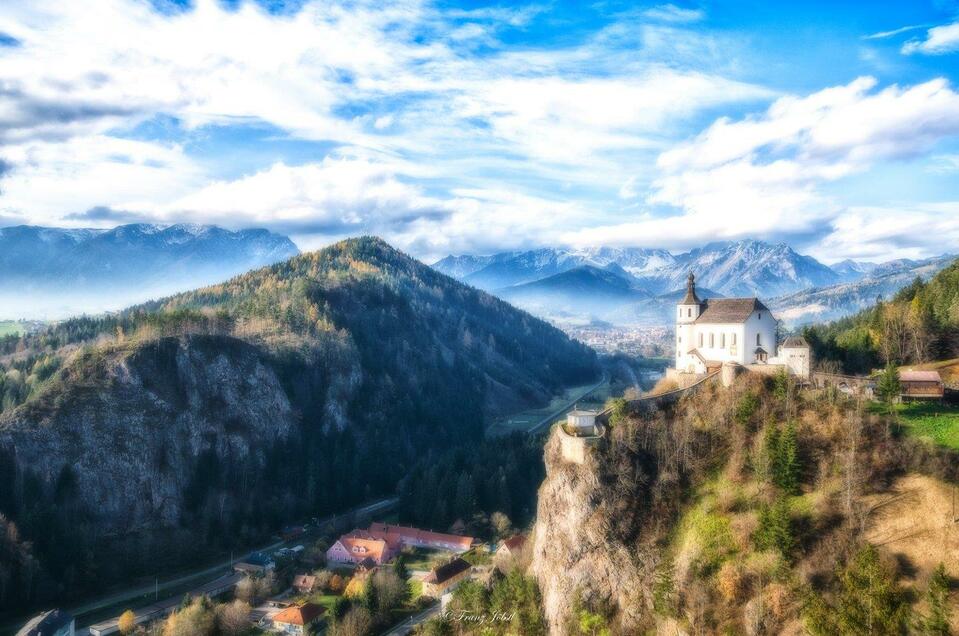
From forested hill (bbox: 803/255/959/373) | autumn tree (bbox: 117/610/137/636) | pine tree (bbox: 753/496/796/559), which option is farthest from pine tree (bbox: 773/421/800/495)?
autumn tree (bbox: 117/610/137/636)

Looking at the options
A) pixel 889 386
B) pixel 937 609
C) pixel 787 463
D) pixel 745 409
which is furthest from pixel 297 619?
pixel 889 386

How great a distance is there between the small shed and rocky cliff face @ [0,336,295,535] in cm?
7863

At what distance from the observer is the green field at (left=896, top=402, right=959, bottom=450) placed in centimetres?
4312

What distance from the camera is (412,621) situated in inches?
2350

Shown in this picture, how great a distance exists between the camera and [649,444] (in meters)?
49.1

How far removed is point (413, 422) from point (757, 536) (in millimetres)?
96358

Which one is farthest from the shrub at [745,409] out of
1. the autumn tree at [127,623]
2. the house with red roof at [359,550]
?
the autumn tree at [127,623]

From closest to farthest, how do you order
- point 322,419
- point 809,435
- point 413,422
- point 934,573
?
1. point 934,573
2. point 809,435
3. point 322,419
4. point 413,422

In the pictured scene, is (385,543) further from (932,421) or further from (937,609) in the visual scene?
(937,609)

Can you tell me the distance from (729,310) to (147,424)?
72.8 metres

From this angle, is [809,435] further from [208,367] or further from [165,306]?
[165,306]

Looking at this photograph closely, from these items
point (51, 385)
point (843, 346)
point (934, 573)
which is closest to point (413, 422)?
point (51, 385)

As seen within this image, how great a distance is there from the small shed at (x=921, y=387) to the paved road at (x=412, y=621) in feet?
137

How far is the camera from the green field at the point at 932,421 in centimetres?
4312
